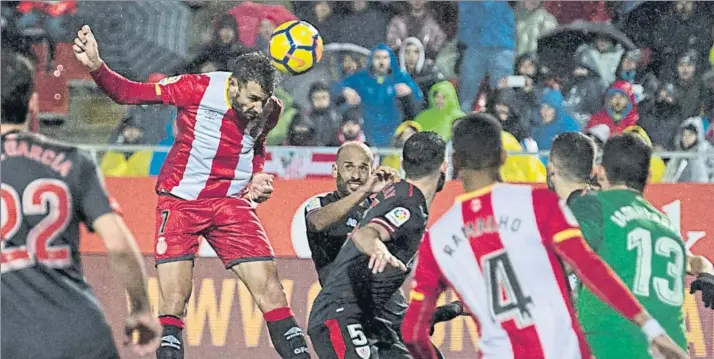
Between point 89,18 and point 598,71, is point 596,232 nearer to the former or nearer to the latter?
point 598,71

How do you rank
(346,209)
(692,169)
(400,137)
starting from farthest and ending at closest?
(400,137), (692,169), (346,209)

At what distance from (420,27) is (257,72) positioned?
5.28 metres

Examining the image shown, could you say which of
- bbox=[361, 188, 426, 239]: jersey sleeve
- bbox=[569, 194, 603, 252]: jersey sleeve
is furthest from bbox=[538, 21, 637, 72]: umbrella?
bbox=[569, 194, 603, 252]: jersey sleeve

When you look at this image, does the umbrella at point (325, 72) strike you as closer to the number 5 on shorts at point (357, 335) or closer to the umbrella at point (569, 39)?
the umbrella at point (569, 39)

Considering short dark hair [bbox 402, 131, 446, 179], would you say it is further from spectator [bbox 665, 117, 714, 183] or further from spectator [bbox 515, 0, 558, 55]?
spectator [bbox 515, 0, 558, 55]

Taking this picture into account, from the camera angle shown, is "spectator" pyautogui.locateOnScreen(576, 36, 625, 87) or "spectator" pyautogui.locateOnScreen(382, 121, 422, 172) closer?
"spectator" pyautogui.locateOnScreen(382, 121, 422, 172)

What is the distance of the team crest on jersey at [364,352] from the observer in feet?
20.6

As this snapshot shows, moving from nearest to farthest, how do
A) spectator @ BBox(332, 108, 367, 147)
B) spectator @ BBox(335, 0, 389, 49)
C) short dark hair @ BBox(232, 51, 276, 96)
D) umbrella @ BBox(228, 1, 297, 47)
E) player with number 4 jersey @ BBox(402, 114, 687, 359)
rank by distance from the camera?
player with number 4 jersey @ BBox(402, 114, 687, 359)
short dark hair @ BBox(232, 51, 276, 96)
spectator @ BBox(332, 108, 367, 147)
spectator @ BBox(335, 0, 389, 49)
umbrella @ BBox(228, 1, 297, 47)

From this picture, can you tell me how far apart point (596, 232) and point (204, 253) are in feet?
17.1

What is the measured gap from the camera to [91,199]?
4500 millimetres

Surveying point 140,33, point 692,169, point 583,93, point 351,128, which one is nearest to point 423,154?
point 692,169

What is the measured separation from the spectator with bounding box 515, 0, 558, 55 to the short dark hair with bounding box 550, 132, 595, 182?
21.5 feet

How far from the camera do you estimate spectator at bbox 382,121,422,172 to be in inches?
392

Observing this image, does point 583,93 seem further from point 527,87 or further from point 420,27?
point 420,27
